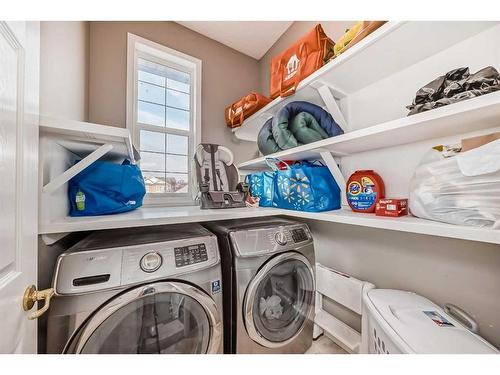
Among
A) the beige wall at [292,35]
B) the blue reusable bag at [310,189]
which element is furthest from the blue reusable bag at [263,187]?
the beige wall at [292,35]

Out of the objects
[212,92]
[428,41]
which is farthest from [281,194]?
[212,92]

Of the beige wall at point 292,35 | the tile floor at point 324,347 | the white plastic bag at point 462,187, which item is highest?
the beige wall at point 292,35

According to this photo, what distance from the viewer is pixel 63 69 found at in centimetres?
103

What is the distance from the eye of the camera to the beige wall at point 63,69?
0.83 meters

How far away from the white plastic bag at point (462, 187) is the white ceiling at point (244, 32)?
2069 mm

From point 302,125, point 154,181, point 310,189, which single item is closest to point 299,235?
point 310,189

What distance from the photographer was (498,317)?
81cm

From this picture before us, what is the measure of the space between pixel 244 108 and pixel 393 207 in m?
1.51

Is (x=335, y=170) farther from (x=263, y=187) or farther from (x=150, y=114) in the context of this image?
(x=150, y=114)

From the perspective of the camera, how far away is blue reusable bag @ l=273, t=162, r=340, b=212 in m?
1.26

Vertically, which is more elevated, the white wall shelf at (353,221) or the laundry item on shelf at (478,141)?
the laundry item on shelf at (478,141)

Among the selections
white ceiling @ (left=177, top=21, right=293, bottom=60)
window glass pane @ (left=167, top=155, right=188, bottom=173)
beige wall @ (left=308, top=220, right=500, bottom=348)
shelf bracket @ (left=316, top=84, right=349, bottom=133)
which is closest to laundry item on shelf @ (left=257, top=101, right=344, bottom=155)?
shelf bracket @ (left=316, top=84, right=349, bottom=133)

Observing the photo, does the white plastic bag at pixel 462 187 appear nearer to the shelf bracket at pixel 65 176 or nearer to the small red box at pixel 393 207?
the small red box at pixel 393 207
